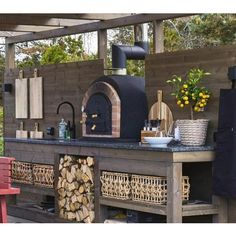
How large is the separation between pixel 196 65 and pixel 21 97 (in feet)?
11.2

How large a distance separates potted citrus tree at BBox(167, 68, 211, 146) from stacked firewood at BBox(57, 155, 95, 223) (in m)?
1.00

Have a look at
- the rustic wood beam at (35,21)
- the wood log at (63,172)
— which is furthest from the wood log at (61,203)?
the rustic wood beam at (35,21)

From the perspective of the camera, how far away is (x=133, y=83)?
22.8 feet

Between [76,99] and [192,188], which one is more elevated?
[76,99]

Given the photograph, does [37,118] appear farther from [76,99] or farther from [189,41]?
[189,41]

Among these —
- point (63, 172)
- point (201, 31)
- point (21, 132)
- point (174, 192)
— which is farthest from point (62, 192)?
point (201, 31)

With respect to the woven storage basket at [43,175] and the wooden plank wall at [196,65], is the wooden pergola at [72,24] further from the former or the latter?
the woven storage basket at [43,175]

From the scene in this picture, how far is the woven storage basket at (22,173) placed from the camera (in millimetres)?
7969

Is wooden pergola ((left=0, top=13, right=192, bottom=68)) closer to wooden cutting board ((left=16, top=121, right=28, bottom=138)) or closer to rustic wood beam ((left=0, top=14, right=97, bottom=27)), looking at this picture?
rustic wood beam ((left=0, top=14, right=97, bottom=27))

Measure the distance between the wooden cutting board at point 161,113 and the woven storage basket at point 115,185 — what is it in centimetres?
59

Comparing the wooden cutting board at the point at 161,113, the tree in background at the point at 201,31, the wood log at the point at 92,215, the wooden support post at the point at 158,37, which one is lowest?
the wood log at the point at 92,215

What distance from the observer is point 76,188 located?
696 cm

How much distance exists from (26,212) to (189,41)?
678cm
